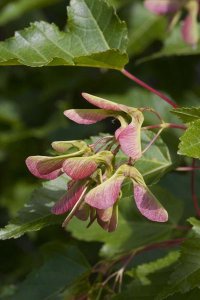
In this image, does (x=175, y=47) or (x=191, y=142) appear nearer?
(x=191, y=142)

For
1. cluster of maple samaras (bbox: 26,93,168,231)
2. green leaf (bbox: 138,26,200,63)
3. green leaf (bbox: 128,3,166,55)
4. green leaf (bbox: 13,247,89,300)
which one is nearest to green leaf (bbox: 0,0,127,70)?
cluster of maple samaras (bbox: 26,93,168,231)

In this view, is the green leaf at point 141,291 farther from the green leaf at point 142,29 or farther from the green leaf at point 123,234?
the green leaf at point 142,29

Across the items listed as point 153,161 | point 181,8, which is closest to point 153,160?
point 153,161

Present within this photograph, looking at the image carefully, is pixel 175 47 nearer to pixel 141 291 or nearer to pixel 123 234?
pixel 123 234

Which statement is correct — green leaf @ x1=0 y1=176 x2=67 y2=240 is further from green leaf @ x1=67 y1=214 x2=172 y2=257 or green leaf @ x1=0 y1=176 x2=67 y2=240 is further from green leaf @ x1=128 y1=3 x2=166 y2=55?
green leaf @ x1=128 y1=3 x2=166 y2=55

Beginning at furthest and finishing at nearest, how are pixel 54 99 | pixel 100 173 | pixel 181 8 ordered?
pixel 54 99, pixel 181 8, pixel 100 173

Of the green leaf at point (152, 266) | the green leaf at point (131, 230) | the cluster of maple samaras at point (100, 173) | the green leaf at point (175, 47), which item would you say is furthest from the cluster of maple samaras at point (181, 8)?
the cluster of maple samaras at point (100, 173)
